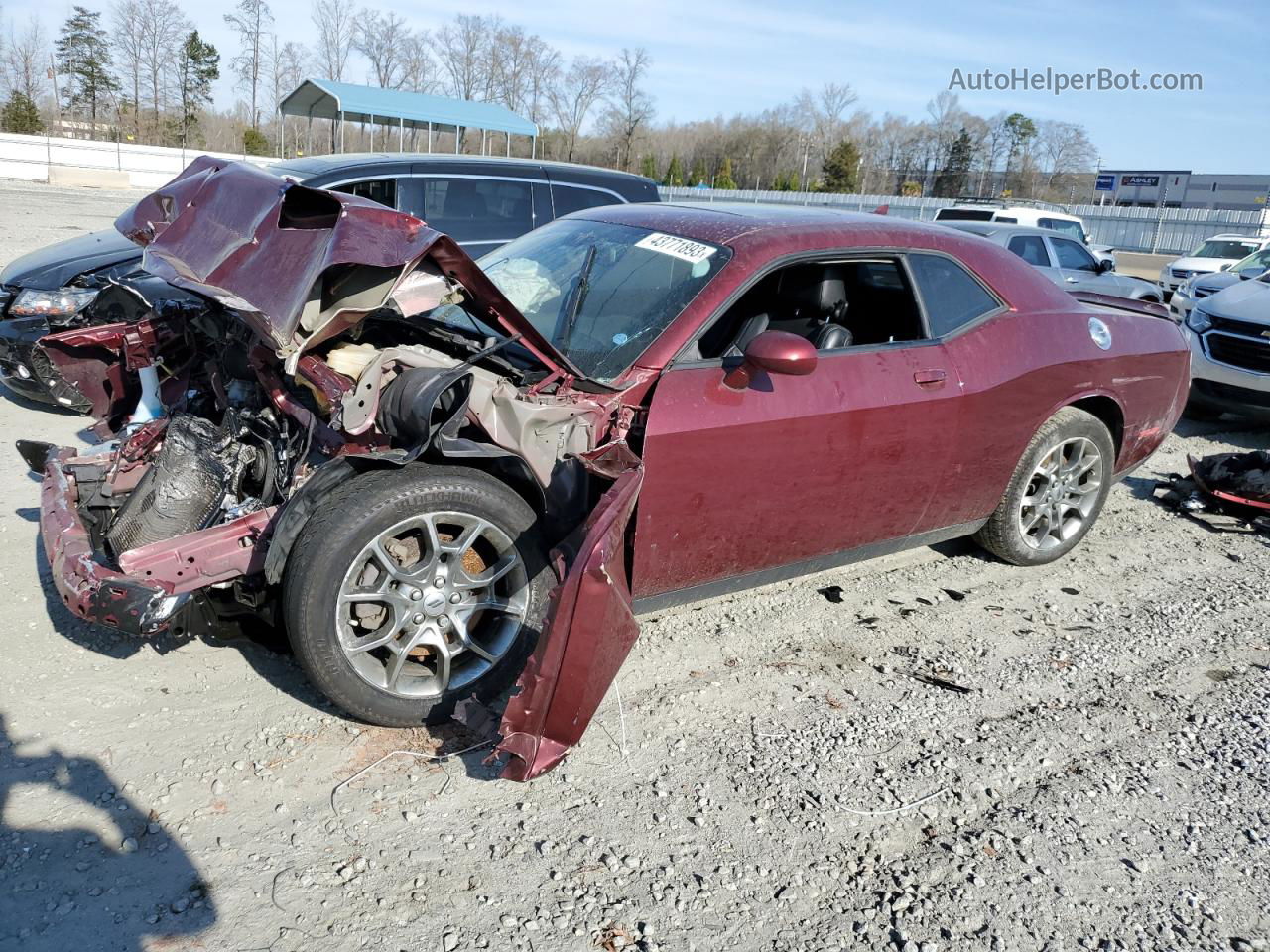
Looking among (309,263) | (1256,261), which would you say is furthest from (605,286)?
(1256,261)

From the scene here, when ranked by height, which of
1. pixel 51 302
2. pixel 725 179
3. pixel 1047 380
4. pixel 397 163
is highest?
pixel 725 179

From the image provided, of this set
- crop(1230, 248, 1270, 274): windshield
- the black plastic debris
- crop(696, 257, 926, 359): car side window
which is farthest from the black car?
crop(1230, 248, 1270, 274): windshield

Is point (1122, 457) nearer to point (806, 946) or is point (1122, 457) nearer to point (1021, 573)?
point (1021, 573)

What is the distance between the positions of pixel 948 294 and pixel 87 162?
128ft

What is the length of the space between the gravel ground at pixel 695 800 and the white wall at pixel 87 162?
31.6m

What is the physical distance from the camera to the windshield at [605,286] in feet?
11.9

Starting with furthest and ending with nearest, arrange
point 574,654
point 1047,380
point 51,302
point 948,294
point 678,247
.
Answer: point 51,302 → point 1047,380 → point 948,294 → point 678,247 → point 574,654

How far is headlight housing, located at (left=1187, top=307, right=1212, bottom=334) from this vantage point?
337 inches

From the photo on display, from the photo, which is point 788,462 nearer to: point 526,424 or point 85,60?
point 526,424

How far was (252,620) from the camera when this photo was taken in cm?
329

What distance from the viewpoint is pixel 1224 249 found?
23.2 meters

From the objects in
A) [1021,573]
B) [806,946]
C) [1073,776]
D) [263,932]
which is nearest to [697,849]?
[806,946]

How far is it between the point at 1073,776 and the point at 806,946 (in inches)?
54.0

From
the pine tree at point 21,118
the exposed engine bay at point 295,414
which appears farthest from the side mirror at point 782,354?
the pine tree at point 21,118
